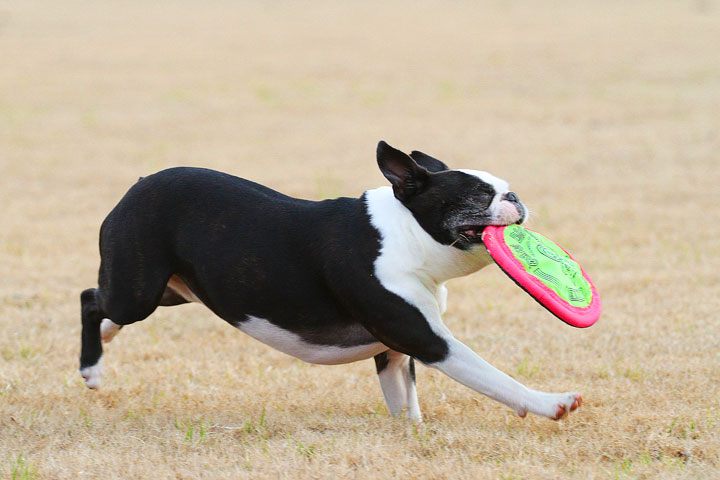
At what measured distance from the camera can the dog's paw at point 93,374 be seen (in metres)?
5.85

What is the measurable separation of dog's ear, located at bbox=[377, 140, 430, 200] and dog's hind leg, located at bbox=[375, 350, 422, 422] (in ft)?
3.38

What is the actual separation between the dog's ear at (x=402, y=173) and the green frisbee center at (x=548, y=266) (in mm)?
497

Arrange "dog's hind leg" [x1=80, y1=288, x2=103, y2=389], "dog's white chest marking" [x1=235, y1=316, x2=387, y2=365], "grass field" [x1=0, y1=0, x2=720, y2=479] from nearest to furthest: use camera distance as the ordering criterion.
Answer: "grass field" [x1=0, y1=0, x2=720, y2=479] < "dog's white chest marking" [x1=235, y1=316, x2=387, y2=365] < "dog's hind leg" [x1=80, y1=288, x2=103, y2=389]

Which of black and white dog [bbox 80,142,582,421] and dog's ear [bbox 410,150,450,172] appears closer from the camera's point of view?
black and white dog [bbox 80,142,582,421]

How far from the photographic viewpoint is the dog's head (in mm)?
4738

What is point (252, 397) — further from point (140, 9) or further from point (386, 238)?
point (140, 9)

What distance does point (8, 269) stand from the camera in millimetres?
9562

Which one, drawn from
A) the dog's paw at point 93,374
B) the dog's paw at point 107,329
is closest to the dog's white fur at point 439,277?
the dog's paw at point 107,329

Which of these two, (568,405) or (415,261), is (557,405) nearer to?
(568,405)

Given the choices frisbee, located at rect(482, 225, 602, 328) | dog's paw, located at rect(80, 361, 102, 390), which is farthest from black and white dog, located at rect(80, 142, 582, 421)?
dog's paw, located at rect(80, 361, 102, 390)

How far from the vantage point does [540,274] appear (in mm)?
4781

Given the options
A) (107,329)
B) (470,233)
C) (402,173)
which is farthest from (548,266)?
(107,329)

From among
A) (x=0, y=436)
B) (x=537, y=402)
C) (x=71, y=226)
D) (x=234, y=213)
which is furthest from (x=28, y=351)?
(x=71, y=226)

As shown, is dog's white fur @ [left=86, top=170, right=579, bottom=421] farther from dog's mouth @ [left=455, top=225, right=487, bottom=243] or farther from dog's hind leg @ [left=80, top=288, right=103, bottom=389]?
dog's hind leg @ [left=80, top=288, right=103, bottom=389]
